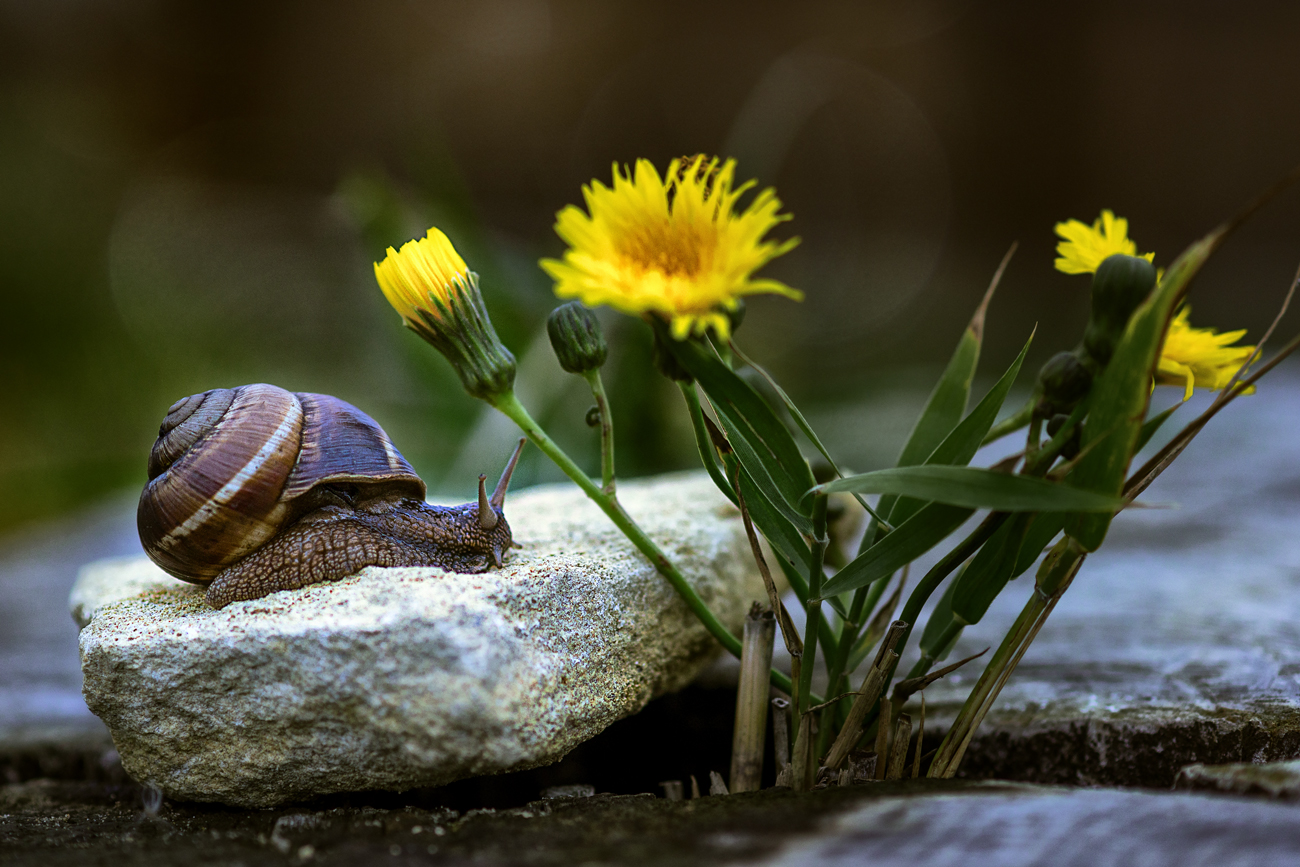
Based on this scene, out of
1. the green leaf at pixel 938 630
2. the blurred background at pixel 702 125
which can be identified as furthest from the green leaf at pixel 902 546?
the blurred background at pixel 702 125

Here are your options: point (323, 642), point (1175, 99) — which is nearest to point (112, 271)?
point (323, 642)

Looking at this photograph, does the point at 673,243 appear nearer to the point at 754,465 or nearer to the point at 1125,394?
the point at 754,465

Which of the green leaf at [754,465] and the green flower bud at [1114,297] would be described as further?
the green leaf at [754,465]

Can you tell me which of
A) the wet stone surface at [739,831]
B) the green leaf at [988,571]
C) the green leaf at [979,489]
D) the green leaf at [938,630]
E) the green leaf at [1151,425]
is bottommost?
the wet stone surface at [739,831]

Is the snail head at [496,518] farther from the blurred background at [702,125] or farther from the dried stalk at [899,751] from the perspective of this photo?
the blurred background at [702,125]

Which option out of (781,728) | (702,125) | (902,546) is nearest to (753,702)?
(781,728)

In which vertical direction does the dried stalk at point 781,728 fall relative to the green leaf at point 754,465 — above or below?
below

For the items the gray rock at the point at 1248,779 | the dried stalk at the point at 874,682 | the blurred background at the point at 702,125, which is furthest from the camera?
the blurred background at the point at 702,125

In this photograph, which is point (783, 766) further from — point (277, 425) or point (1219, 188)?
point (1219, 188)
